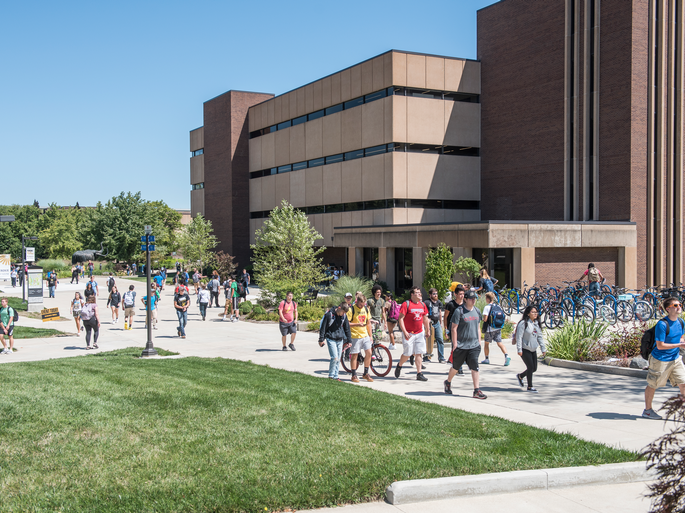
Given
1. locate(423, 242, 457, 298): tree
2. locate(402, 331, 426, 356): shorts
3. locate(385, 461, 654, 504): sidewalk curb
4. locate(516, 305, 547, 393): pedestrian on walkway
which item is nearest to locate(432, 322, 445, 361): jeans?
locate(402, 331, 426, 356): shorts

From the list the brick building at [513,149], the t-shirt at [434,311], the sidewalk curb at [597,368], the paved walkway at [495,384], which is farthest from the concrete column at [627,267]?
the t-shirt at [434,311]

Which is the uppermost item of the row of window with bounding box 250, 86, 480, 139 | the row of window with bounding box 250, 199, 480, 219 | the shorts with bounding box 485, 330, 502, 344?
the row of window with bounding box 250, 86, 480, 139

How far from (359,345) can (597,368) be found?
5369mm

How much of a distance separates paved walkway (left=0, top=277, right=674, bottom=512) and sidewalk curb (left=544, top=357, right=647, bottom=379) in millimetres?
215

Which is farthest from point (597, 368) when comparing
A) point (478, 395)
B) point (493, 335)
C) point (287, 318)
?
point (287, 318)

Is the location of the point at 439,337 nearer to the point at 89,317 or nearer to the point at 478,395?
the point at 478,395

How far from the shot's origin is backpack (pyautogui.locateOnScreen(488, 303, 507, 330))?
1419 cm

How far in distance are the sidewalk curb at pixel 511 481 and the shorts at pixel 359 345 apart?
6479 millimetres

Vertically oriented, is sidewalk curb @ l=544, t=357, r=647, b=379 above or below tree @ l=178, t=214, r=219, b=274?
below

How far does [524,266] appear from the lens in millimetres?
28969

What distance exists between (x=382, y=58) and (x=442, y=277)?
21726mm

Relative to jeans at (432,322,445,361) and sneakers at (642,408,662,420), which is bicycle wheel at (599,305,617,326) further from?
sneakers at (642,408,662,420)

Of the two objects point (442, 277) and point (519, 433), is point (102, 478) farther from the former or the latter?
point (442, 277)

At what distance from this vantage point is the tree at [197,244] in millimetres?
54000
